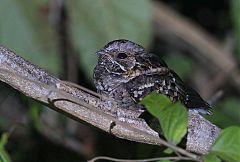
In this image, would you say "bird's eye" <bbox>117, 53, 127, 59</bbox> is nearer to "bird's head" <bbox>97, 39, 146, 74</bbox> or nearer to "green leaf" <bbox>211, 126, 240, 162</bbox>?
"bird's head" <bbox>97, 39, 146, 74</bbox>

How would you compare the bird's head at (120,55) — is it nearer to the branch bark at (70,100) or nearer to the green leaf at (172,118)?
the branch bark at (70,100)

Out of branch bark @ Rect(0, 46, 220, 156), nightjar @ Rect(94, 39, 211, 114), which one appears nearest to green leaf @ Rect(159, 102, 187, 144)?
branch bark @ Rect(0, 46, 220, 156)

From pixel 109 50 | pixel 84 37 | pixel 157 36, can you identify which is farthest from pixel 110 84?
pixel 157 36

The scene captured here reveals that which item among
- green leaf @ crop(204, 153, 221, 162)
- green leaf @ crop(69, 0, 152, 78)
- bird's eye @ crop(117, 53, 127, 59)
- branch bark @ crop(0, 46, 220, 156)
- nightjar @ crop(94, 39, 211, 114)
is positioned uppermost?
green leaf @ crop(69, 0, 152, 78)

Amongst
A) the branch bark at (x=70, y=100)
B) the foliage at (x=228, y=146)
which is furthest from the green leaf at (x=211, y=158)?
the branch bark at (x=70, y=100)

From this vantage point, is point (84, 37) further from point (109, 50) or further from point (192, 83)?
point (192, 83)

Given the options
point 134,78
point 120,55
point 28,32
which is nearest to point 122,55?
point 120,55

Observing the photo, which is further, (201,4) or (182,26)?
(201,4)
